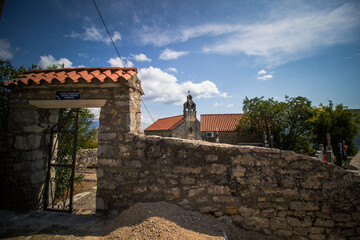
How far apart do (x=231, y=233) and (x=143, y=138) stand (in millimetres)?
2297

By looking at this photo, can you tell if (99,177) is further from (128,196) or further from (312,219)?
(312,219)

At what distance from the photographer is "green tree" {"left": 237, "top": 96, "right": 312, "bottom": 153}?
18.0 meters

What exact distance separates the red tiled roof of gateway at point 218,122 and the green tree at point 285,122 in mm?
3477

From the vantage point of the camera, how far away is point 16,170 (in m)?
3.52

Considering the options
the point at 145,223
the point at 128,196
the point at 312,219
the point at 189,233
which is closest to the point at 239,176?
the point at 189,233

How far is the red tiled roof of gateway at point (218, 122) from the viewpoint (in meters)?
22.4

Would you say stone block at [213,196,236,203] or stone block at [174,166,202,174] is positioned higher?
stone block at [174,166,202,174]

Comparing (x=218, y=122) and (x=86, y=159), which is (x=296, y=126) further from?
(x=86, y=159)

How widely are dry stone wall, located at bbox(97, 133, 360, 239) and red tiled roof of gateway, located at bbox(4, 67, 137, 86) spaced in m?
1.66

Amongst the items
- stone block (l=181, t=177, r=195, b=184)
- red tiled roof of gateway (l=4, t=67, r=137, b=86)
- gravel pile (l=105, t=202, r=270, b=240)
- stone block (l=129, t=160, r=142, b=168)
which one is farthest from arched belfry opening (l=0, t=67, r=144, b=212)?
stone block (l=181, t=177, r=195, b=184)

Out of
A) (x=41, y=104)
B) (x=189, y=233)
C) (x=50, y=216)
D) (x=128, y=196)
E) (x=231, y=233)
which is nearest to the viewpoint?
(x=189, y=233)

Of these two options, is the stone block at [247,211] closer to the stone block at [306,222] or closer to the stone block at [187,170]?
the stone block at [306,222]

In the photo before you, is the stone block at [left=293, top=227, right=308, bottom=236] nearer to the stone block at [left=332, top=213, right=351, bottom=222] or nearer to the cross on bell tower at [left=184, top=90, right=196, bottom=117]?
the stone block at [left=332, top=213, right=351, bottom=222]

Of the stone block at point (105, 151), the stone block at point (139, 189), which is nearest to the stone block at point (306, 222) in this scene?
the stone block at point (139, 189)
